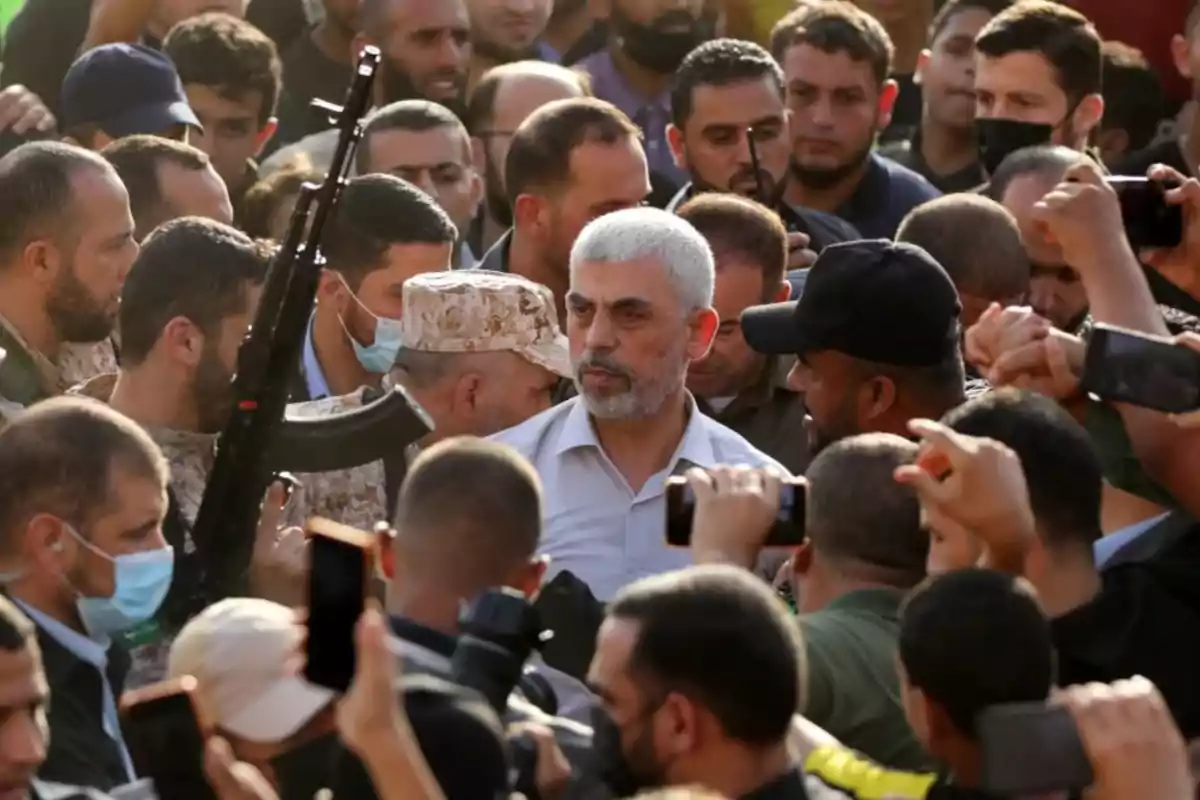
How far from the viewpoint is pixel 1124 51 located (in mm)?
9578

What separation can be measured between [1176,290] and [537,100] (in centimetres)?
356

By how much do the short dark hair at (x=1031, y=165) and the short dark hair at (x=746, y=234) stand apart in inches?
31.9

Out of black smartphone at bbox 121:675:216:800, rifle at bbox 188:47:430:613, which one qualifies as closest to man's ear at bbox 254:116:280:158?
rifle at bbox 188:47:430:613

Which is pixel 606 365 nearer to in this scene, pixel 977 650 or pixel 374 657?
pixel 977 650

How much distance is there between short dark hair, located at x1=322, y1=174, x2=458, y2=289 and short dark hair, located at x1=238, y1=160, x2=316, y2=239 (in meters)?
0.66

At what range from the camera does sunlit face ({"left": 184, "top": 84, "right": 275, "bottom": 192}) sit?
8789 millimetres

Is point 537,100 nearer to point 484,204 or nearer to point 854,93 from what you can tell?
point 484,204

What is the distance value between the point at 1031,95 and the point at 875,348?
2.85 metres

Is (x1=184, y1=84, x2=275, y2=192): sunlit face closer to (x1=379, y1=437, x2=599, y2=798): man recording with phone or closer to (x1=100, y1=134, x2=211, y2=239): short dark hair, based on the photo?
(x1=100, y1=134, x2=211, y2=239): short dark hair

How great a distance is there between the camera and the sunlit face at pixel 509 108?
344 inches

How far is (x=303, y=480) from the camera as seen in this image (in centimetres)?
617

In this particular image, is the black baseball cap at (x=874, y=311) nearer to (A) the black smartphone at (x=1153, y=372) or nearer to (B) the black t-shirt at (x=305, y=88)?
(A) the black smartphone at (x=1153, y=372)

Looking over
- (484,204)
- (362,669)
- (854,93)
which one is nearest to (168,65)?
(484,204)

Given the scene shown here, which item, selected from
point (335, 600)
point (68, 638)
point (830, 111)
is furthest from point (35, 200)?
point (335, 600)
